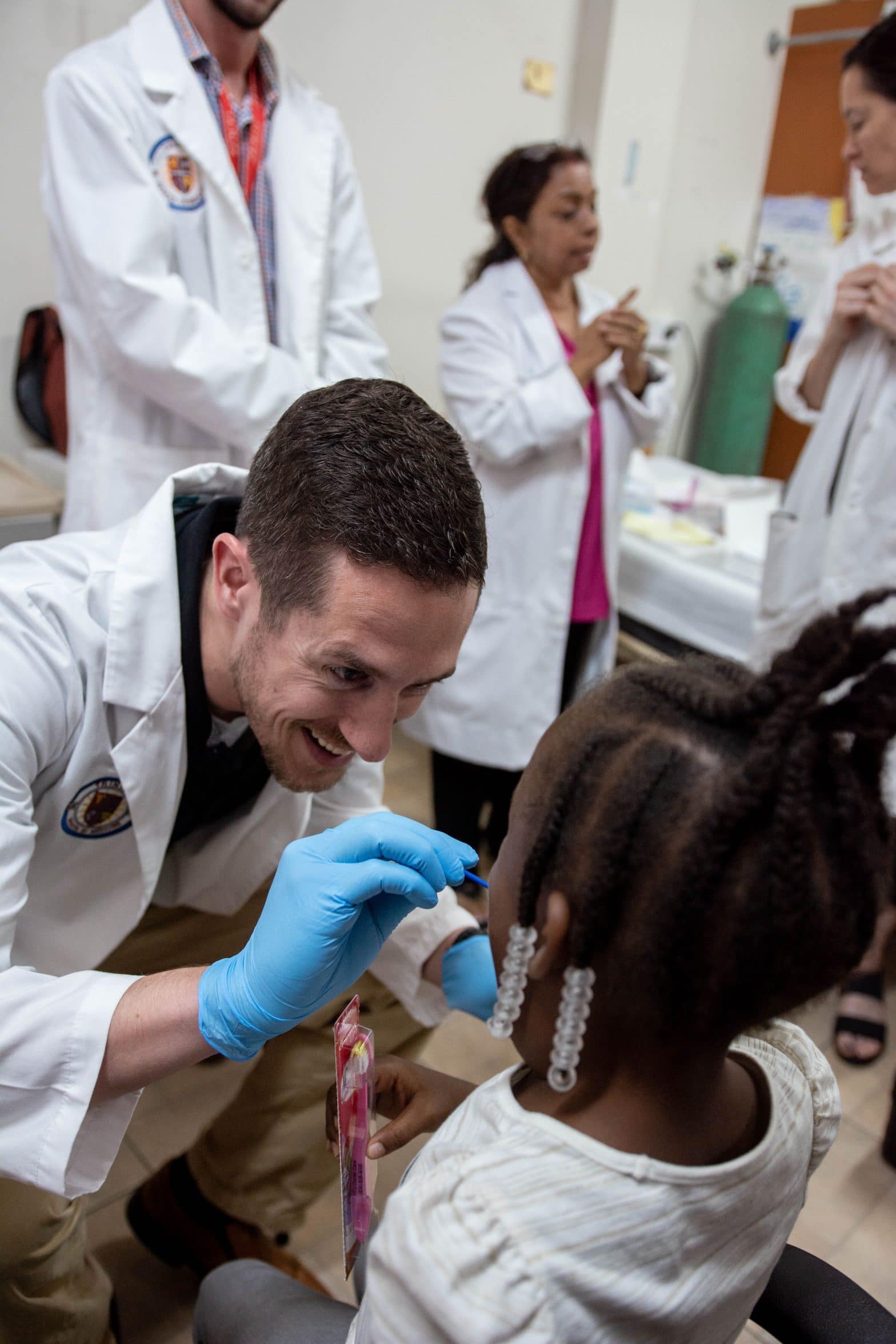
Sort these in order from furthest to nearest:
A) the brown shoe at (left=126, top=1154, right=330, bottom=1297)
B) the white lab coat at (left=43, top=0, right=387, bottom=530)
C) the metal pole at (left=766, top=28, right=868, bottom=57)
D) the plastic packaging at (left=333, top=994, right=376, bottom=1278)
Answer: the metal pole at (left=766, top=28, right=868, bottom=57) → the white lab coat at (left=43, top=0, right=387, bottom=530) → the brown shoe at (left=126, top=1154, right=330, bottom=1297) → the plastic packaging at (left=333, top=994, right=376, bottom=1278)

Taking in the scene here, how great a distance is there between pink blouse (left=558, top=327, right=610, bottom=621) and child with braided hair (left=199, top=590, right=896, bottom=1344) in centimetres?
149

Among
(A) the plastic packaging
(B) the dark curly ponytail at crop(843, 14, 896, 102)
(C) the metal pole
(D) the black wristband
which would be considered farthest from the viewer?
(C) the metal pole

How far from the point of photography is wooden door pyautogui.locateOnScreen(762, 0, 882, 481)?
10.8 feet

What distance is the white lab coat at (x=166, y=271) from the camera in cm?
153

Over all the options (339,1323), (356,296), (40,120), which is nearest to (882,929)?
(339,1323)

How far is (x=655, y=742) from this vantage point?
0.56 meters

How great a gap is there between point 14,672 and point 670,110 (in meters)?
3.07

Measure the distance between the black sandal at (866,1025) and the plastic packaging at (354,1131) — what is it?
1328 mm

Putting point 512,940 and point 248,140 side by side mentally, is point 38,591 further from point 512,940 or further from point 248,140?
point 248,140

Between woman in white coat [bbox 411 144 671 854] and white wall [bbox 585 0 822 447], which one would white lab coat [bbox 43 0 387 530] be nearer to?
woman in white coat [bbox 411 144 671 854]

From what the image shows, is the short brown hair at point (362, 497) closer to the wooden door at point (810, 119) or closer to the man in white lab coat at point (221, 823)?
the man in white lab coat at point (221, 823)

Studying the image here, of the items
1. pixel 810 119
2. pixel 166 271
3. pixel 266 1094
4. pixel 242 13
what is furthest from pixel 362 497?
pixel 810 119

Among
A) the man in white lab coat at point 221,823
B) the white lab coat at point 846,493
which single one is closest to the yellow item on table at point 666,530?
the white lab coat at point 846,493

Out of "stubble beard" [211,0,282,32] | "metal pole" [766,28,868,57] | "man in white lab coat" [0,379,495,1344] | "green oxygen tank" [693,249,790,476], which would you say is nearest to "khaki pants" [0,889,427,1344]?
"man in white lab coat" [0,379,495,1344]
